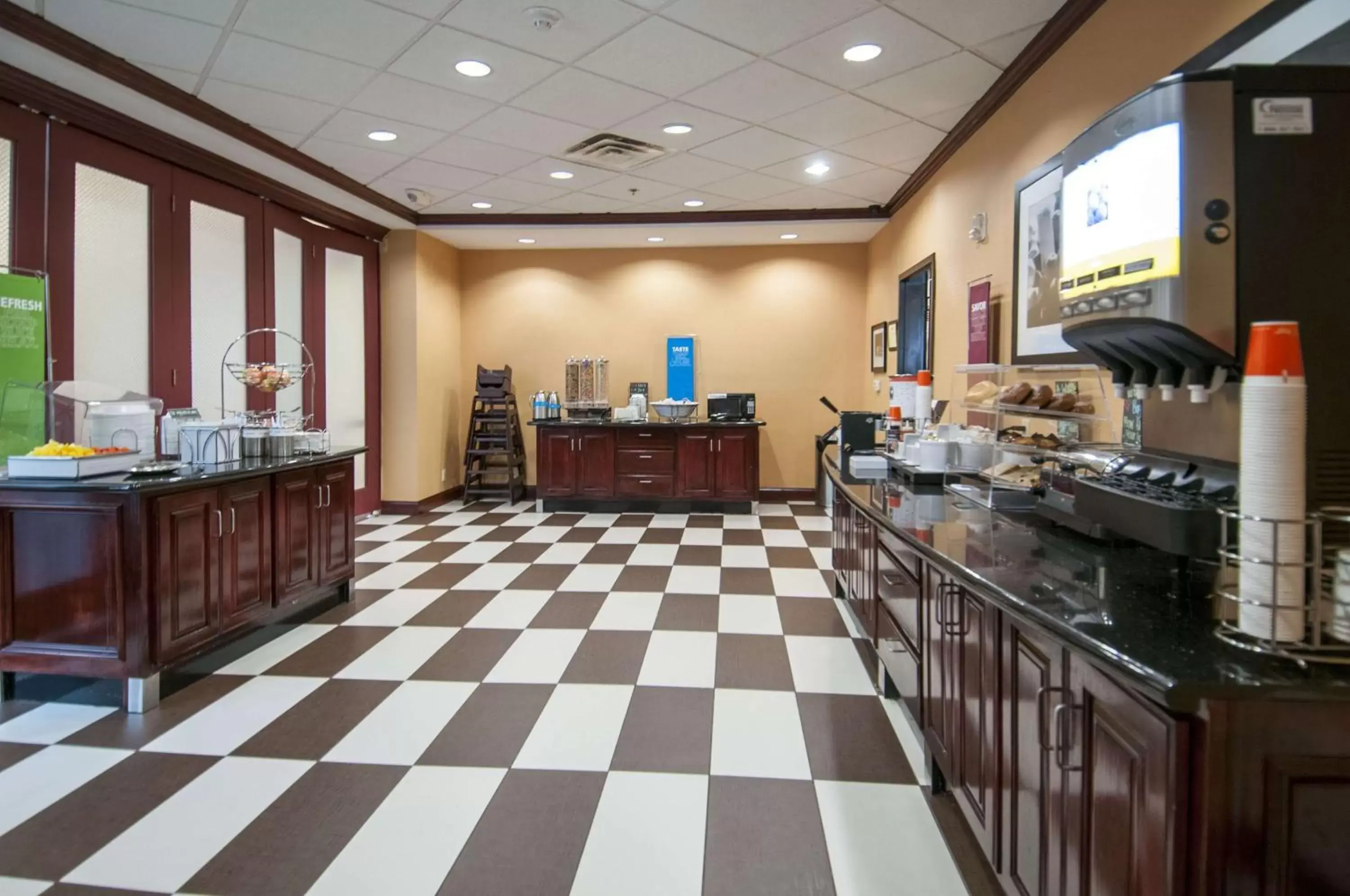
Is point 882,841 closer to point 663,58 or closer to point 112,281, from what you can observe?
point 663,58

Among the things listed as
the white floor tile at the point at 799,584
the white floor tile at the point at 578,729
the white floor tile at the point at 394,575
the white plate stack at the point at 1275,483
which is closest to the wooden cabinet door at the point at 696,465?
the white floor tile at the point at 799,584

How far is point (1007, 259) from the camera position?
3750 millimetres

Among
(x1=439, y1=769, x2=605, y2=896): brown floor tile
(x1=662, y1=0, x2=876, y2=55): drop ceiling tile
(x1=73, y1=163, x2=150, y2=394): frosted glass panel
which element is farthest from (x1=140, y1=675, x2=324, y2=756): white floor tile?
(x1=662, y1=0, x2=876, y2=55): drop ceiling tile

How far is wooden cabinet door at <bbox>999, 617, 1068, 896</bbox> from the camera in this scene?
4.44 ft

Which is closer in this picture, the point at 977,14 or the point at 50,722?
the point at 50,722

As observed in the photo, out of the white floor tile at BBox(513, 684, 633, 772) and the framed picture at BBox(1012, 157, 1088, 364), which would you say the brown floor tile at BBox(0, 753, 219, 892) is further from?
the framed picture at BBox(1012, 157, 1088, 364)

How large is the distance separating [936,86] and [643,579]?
3.46 m

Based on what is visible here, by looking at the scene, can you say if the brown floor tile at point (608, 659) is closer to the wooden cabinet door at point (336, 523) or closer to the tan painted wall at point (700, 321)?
the wooden cabinet door at point (336, 523)

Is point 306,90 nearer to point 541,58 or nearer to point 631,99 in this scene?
point 541,58

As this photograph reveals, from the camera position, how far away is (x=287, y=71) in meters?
3.88

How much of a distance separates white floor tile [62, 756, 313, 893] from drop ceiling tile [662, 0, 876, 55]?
11.3 feet

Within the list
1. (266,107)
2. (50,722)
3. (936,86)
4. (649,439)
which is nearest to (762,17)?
(936,86)

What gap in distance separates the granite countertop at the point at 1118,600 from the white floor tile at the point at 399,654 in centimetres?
231

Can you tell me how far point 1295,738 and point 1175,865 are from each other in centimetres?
23
